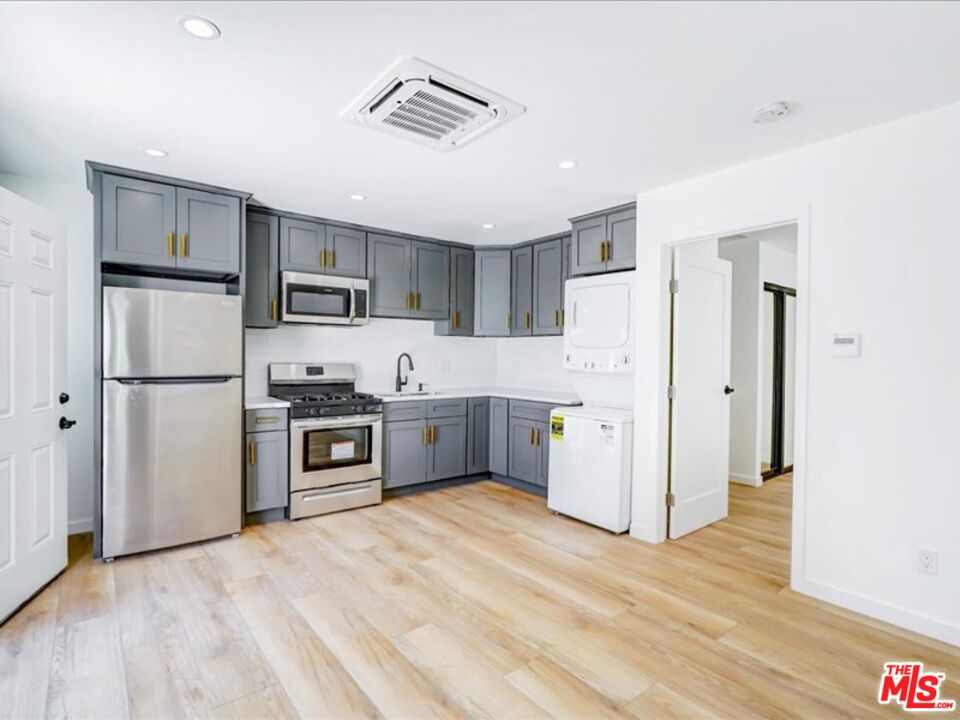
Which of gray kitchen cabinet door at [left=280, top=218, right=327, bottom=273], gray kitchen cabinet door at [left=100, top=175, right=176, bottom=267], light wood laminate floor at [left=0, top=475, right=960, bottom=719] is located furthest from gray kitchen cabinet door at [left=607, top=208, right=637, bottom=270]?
gray kitchen cabinet door at [left=100, top=175, right=176, bottom=267]

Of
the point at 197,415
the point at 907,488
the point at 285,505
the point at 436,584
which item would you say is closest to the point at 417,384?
the point at 285,505

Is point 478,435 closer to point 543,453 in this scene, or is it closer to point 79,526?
point 543,453

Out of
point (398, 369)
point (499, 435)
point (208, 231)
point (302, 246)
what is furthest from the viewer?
point (398, 369)

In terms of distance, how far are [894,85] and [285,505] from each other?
427 cm

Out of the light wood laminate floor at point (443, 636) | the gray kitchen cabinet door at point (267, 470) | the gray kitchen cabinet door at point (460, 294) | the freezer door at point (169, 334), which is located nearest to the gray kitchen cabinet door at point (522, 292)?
the gray kitchen cabinet door at point (460, 294)

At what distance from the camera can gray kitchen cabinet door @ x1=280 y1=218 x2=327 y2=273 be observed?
4.08 metres

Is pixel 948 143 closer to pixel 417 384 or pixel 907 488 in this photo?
pixel 907 488

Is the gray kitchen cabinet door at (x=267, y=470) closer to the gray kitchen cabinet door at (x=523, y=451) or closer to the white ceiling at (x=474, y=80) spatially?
the white ceiling at (x=474, y=80)

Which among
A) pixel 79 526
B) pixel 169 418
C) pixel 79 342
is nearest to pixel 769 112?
pixel 169 418

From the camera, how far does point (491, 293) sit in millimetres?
5215

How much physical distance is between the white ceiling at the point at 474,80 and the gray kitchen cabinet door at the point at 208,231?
22 cm

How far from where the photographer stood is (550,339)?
5250 mm

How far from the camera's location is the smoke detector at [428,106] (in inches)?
80.8

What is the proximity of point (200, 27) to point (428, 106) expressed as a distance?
0.91 m
